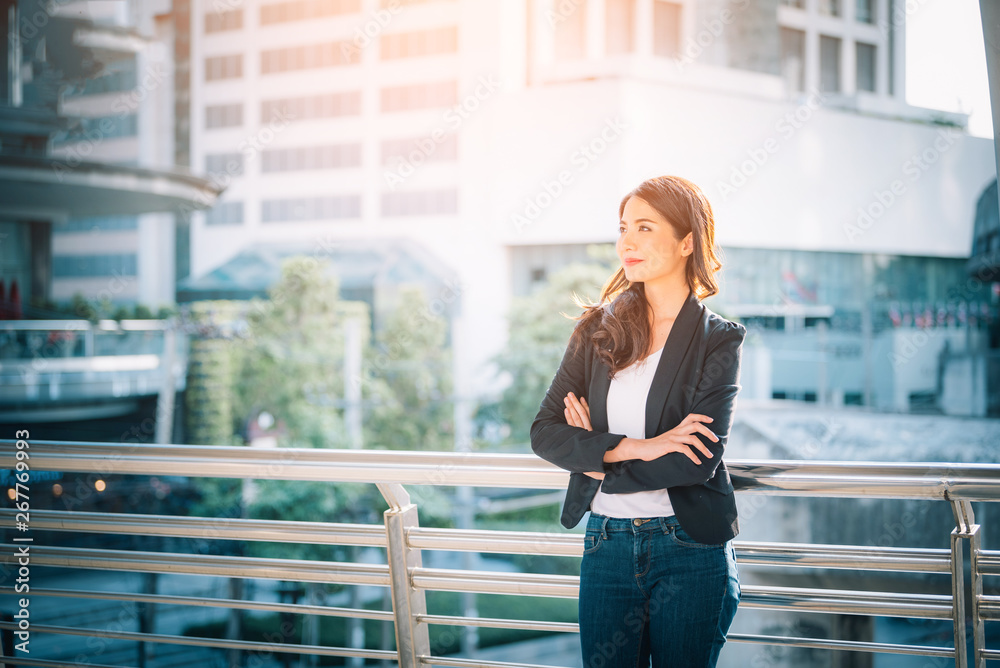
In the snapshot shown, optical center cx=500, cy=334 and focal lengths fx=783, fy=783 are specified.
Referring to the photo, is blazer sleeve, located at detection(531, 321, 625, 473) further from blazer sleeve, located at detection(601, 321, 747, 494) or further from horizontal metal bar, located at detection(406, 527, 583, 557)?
horizontal metal bar, located at detection(406, 527, 583, 557)

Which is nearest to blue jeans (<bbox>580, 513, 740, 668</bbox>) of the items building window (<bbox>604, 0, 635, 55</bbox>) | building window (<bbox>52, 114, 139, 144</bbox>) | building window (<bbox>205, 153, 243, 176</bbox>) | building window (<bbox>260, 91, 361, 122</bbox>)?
building window (<bbox>604, 0, 635, 55</bbox>)

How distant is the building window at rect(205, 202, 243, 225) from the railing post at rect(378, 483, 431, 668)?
27.7m

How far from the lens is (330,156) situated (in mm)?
26672

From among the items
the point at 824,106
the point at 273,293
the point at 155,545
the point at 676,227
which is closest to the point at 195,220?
the point at 273,293

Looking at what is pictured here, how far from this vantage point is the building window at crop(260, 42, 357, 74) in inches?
1059

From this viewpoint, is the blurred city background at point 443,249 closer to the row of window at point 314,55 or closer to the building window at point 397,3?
the row of window at point 314,55

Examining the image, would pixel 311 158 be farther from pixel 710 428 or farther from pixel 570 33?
pixel 710 428

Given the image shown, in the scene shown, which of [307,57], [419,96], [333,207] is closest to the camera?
[419,96]

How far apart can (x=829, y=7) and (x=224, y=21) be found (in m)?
20.3

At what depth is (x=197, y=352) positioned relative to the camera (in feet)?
54.9

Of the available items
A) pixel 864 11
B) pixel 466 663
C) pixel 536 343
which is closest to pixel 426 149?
pixel 536 343

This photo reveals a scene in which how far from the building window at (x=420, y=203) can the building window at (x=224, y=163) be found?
5923 mm

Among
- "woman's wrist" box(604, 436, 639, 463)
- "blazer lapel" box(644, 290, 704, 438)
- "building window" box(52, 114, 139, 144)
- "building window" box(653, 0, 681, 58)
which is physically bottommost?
"woman's wrist" box(604, 436, 639, 463)

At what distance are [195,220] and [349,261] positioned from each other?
247 inches
